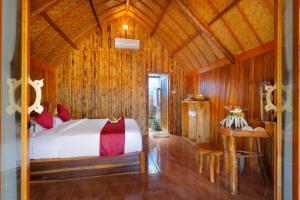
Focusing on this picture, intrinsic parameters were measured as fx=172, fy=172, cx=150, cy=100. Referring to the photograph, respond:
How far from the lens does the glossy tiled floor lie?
224 cm

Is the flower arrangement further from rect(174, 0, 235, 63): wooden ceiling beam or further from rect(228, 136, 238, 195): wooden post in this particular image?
rect(174, 0, 235, 63): wooden ceiling beam

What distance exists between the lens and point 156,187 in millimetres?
2439

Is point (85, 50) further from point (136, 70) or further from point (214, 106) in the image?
point (214, 106)

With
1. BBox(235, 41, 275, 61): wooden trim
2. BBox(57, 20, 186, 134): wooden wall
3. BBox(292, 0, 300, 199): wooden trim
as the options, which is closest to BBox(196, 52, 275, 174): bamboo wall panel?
BBox(235, 41, 275, 61): wooden trim

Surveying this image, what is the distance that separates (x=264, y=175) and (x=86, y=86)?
5.15m

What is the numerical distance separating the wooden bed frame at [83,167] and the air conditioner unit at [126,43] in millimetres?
4068

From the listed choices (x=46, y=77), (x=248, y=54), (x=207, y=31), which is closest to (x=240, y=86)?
(x=248, y=54)

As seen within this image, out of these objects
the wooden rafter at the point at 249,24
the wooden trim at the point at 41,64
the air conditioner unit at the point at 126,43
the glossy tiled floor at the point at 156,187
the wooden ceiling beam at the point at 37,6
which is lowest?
the glossy tiled floor at the point at 156,187

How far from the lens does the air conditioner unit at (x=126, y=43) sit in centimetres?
579

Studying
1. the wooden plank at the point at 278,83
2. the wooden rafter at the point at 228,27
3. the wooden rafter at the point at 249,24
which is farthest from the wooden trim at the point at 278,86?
the wooden rafter at the point at 228,27

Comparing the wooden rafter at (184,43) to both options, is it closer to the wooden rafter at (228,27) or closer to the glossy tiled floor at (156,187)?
the wooden rafter at (228,27)

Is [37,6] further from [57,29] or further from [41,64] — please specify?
[41,64]

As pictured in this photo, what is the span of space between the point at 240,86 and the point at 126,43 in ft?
12.6

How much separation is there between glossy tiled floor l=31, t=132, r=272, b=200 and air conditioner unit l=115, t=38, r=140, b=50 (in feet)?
13.6
